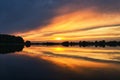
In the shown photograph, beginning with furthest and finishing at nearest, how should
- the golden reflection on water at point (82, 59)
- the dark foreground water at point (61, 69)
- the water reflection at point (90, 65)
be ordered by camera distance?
the golden reflection on water at point (82, 59) → the water reflection at point (90, 65) → the dark foreground water at point (61, 69)

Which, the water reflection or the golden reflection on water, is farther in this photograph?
the golden reflection on water

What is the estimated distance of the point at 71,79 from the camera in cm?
2445

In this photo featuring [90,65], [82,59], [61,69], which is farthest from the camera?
[82,59]

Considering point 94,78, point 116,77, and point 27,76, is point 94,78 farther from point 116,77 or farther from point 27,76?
point 27,76

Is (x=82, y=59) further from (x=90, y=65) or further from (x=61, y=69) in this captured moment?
(x=61, y=69)

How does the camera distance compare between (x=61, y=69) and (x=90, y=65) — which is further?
(x=90, y=65)

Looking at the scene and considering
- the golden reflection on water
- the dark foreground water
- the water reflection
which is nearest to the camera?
the dark foreground water

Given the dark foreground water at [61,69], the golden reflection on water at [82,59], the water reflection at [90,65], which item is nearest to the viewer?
the dark foreground water at [61,69]

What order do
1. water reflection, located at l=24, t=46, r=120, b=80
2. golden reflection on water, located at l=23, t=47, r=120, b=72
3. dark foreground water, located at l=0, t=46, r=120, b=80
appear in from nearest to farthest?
dark foreground water, located at l=0, t=46, r=120, b=80 → water reflection, located at l=24, t=46, r=120, b=80 → golden reflection on water, located at l=23, t=47, r=120, b=72

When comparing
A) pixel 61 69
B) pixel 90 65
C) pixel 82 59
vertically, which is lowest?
pixel 61 69

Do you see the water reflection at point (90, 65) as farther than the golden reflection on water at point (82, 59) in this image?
No

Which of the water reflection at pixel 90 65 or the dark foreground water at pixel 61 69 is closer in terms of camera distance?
the dark foreground water at pixel 61 69

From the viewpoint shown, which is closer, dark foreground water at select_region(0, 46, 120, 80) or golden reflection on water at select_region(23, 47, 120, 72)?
dark foreground water at select_region(0, 46, 120, 80)

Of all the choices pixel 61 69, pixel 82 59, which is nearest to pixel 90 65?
pixel 61 69
